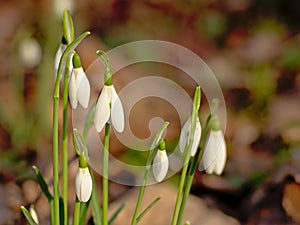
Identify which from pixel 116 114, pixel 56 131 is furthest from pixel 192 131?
pixel 56 131

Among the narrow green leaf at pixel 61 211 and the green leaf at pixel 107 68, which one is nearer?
the green leaf at pixel 107 68

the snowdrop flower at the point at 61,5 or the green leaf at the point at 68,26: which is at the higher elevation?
the green leaf at the point at 68,26

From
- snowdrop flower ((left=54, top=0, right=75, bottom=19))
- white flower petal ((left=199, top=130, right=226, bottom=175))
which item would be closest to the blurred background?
snowdrop flower ((left=54, top=0, right=75, bottom=19))

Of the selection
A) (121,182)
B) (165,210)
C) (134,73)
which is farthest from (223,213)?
(134,73)

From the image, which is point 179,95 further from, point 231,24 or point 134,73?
point 231,24

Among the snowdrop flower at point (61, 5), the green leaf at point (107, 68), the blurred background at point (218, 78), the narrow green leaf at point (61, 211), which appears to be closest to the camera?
the green leaf at point (107, 68)

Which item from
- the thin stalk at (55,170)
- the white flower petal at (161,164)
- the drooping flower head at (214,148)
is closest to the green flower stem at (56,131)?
the thin stalk at (55,170)

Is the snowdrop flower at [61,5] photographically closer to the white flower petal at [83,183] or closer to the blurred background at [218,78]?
the blurred background at [218,78]

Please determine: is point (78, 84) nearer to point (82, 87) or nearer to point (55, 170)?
point (82, 87)
